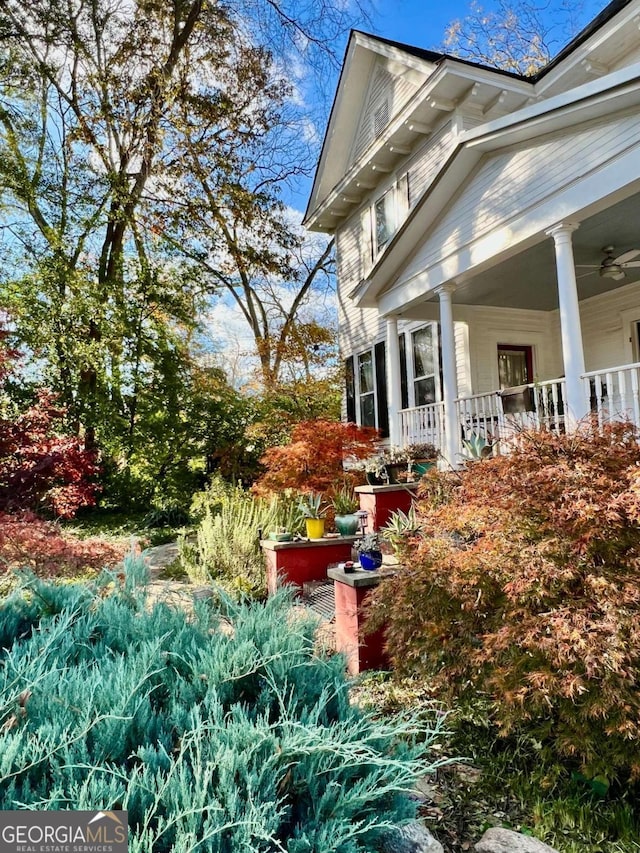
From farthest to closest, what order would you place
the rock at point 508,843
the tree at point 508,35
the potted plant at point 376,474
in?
the tree at point 508,35, the potted plant at point 376,474, the rock at point 508,843

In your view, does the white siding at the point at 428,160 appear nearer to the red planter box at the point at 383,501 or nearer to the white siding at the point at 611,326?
the white siding at the point at 611,326

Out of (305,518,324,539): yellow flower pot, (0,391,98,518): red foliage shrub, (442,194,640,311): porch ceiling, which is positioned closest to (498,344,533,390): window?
(442,194,640,311): porch ceiling

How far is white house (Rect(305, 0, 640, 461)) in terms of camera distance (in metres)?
5.07

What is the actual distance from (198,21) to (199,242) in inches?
226

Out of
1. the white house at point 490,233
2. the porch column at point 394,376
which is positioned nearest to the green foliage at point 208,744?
the white house at point 490,233

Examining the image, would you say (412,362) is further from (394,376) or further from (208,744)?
(208,744)

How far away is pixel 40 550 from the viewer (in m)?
5.77

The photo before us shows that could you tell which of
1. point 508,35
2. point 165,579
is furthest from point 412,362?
point 508,35

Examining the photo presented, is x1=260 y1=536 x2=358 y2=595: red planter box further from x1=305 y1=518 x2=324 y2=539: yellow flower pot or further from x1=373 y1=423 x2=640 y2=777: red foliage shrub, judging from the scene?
x1=373 y1=423 x2=640 y2=777: red foliage shrub

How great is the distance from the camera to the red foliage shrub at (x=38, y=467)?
660 cm

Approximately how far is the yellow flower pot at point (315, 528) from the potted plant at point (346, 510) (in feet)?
0.85

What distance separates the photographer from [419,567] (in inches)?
125

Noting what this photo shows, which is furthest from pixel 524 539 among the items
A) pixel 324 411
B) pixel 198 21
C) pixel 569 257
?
pixel 198 21

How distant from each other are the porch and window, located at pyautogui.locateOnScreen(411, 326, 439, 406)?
4.75 feet
